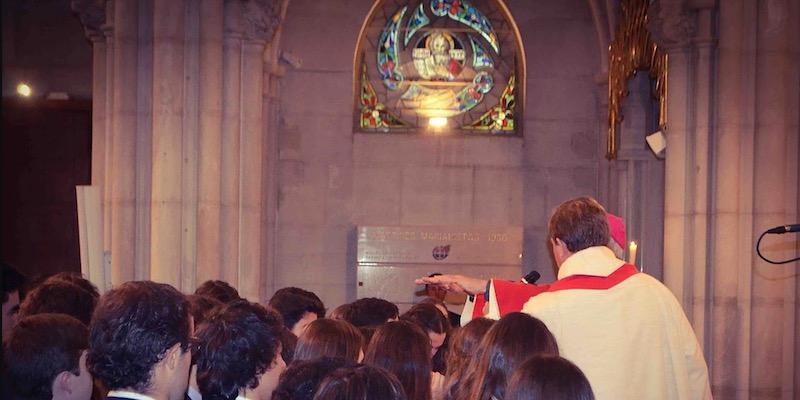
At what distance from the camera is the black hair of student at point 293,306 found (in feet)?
24.8

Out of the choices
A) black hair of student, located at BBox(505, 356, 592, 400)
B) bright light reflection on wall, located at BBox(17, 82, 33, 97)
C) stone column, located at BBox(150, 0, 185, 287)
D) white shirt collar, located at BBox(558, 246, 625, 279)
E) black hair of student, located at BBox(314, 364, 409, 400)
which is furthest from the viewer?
bright light reflection on wall, located at BBox(17, 82, 33, 97)

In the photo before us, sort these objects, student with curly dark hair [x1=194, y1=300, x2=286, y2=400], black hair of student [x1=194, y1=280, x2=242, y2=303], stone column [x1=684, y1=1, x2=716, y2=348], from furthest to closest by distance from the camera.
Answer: stone column [x1=684, y1=1, x2=716, y2=348] < black hair of student [x1=194, y1=280, x2=242, y2=303] < student with curly dark hair [x1=194, y1=300, x2=286, y2=400]

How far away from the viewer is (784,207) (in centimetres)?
1130

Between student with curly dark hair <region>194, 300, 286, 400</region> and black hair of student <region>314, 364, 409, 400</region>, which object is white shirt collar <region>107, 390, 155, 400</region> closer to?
black hair of student <region>314, 364, 409, 400</region>

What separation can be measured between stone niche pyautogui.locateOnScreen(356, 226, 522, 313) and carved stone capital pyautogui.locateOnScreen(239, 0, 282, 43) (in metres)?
3.17

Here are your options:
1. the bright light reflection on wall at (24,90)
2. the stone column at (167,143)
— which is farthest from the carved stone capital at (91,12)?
the bright light reflection on wall at (24,90)

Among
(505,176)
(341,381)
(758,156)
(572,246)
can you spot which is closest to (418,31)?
(505,176)

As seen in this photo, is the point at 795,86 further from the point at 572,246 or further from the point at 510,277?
the point at 572,246

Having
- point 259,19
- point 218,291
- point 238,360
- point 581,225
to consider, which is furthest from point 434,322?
point 259,19

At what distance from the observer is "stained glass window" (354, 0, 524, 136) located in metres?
15.5

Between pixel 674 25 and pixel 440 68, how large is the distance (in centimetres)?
423

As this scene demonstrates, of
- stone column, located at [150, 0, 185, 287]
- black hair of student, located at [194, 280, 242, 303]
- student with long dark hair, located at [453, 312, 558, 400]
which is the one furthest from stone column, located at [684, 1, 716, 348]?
student with long dark hair, located at [453, 312, 558, 400]

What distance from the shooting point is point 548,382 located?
3.75 metres

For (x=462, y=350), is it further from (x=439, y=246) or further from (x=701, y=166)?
(x=439, y=246)
